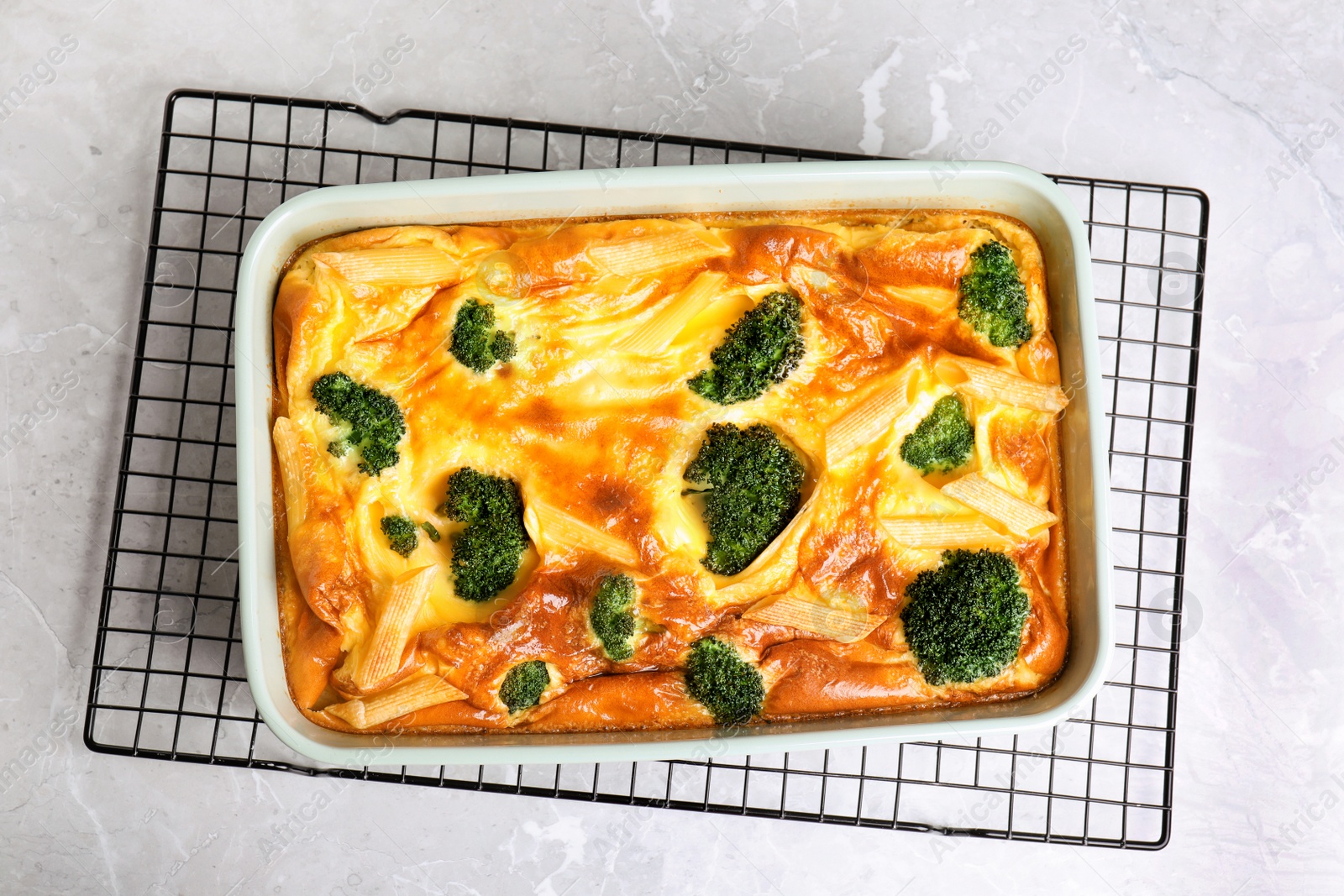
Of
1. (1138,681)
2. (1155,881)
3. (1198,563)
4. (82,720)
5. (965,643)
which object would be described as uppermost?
(1198,563)

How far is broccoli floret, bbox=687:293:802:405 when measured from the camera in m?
2.44

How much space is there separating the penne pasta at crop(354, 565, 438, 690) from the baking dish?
22 cm

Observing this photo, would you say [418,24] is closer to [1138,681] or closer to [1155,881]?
[1138,681]

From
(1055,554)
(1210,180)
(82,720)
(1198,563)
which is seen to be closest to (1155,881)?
(1198,563)

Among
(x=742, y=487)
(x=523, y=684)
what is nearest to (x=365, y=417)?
(x=523, y=684)

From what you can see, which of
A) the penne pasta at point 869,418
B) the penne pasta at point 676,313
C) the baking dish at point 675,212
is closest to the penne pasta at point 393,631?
the baking dish at point 675,212

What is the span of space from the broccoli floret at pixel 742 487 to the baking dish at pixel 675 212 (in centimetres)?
51

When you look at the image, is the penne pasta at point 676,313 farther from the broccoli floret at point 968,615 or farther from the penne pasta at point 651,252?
the broccoli floret at point 968,615

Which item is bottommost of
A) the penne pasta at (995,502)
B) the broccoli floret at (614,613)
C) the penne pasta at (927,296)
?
the broccoli floret at (614,613)

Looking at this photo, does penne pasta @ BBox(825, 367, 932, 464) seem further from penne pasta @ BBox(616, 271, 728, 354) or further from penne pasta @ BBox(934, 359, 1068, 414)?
penne pasta @ BBox(616, 271, 728, 354)

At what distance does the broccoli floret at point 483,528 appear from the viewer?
8.08ft

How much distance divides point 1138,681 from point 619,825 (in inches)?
73.4

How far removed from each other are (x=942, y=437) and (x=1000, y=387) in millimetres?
202

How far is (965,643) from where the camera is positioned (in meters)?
2.44
